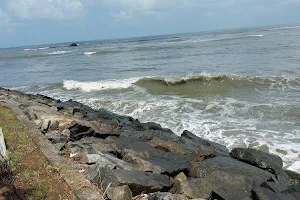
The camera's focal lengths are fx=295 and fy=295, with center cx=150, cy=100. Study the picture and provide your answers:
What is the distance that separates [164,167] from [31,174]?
2.18 meters

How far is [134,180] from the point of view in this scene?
4.27m

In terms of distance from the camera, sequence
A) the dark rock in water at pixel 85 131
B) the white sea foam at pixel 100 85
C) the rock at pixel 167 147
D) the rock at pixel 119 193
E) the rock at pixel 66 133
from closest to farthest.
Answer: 1. the rock at pixel 119 193
2. the rock at pixel 167 147
3. the rock at pixel 66 133
4. the dark rock in water at pixel 85 131
5. the white sea foam at pixel 100 85

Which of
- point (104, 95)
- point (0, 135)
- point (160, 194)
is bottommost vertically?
point (104, 95)

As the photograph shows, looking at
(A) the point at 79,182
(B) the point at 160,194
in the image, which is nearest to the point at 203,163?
(B) the point at 160,194

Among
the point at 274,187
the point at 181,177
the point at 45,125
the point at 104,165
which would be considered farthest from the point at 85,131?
the point at 274,187

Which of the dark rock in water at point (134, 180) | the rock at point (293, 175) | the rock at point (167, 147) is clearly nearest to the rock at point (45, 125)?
the rock at point (167, 147)

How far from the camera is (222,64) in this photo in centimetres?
2406

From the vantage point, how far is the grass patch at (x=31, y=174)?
13.1 feet

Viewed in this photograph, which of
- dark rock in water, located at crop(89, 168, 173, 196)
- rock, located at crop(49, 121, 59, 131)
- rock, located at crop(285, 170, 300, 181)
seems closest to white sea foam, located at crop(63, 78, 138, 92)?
rock, located at crop(49, 121, 59, 131)

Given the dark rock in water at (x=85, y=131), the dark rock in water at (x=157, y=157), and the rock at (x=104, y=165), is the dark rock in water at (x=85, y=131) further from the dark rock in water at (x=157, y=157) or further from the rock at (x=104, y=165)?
the rock at (x=104, y=165)

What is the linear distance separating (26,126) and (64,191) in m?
3.40

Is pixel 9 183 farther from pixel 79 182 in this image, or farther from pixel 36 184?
pixel 79 182

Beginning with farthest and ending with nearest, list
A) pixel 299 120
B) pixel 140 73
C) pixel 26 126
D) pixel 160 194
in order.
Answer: pixel 140 73 < pixel 299 120 < pixel 26 126 < pixel 160 194

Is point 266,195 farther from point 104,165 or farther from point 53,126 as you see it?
point 53,126
